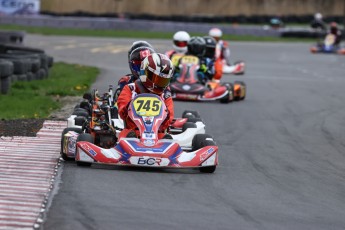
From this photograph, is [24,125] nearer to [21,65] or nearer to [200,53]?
[21,65]

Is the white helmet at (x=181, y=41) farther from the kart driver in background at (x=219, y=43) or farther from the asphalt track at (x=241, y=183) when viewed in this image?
the kart driver in background at (x=219, y=43)

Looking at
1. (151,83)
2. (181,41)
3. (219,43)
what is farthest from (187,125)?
(219,43)

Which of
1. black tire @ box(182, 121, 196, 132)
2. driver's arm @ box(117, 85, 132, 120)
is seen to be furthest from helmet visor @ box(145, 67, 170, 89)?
black tire @ box(182, 121, 196, 132)

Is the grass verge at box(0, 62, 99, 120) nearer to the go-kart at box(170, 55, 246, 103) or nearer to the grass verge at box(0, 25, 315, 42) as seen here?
the go-kart at box(170, 55, 246, 103)

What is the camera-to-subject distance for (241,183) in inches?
336

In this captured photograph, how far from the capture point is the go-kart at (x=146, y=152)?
879 cm

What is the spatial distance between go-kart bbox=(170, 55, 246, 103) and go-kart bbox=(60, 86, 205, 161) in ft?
16.2

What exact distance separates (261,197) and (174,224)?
4.67ft

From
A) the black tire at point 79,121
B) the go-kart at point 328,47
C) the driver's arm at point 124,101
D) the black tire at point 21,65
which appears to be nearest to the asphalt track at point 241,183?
the driver's arm at point 124,101

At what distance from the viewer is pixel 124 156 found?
28.9 ft

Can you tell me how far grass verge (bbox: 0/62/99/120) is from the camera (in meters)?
13.3

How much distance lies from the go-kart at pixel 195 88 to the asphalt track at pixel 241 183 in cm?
24

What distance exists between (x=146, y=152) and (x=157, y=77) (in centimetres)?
97

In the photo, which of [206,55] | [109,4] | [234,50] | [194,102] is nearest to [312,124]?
[194,102]
